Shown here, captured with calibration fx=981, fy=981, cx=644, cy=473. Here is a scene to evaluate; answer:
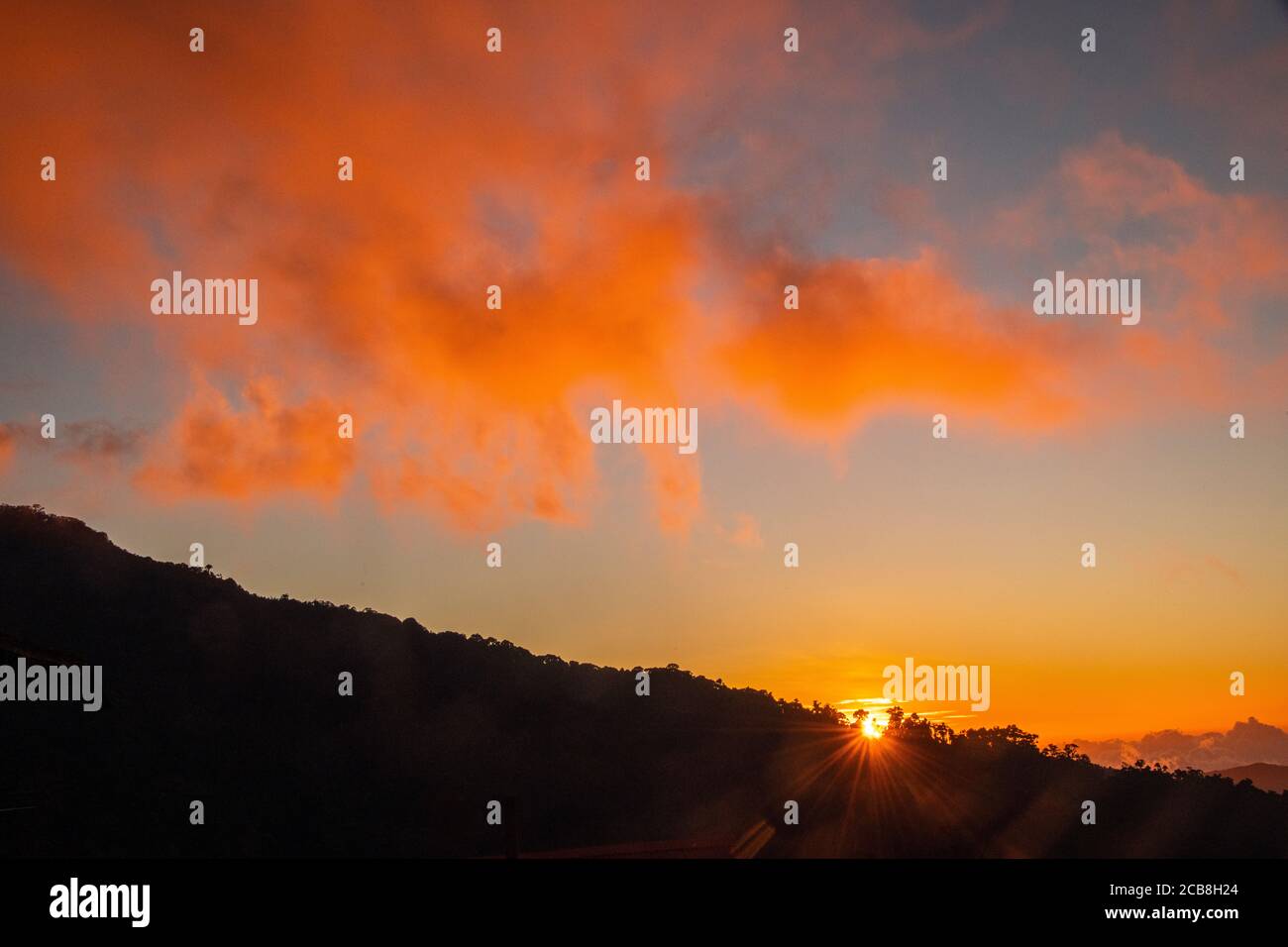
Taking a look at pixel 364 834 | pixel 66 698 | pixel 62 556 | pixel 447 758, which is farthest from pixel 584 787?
pixel 62 556

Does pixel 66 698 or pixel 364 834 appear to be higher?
pixel 66 698

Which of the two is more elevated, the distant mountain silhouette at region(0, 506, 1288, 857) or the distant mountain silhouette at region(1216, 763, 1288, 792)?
the distant mountain silhouette at region(0, 506, 1288, 857)

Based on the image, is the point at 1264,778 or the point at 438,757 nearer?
the point at 438,757

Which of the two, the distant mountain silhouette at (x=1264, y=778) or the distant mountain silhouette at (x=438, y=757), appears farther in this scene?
the distant mountain silhouette at (x=1264, y=778)

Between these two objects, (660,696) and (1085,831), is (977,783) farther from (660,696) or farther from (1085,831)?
(660,696)

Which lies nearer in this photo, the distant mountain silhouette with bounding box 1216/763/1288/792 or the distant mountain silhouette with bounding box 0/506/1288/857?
the distant mountain silhouette with bounding box 0/506/1288/857

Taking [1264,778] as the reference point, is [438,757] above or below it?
above

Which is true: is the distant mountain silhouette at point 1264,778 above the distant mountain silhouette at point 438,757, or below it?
below
